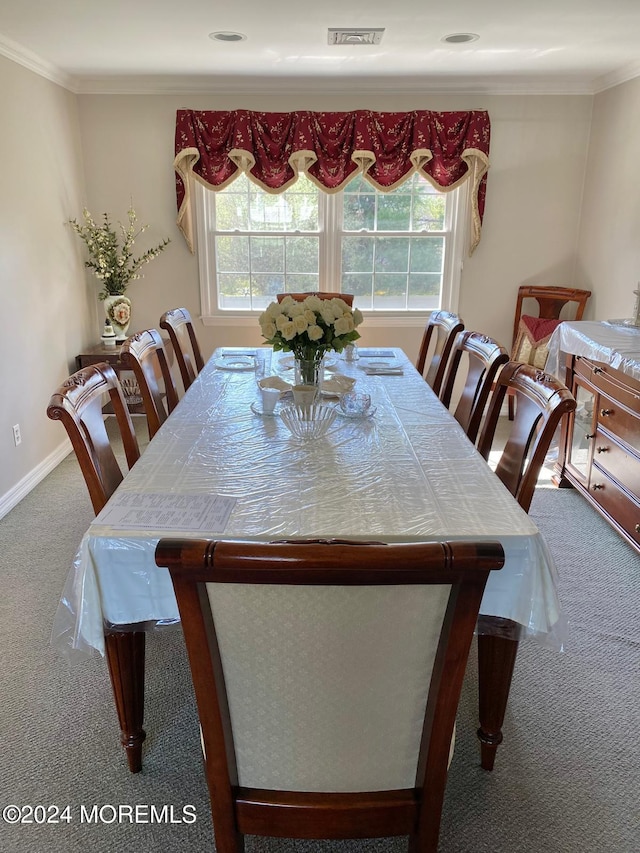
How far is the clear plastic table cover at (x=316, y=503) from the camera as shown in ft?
4.47

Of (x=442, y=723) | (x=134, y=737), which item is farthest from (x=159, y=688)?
(x=442, y=723)

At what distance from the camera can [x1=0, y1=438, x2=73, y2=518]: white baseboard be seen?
3232mm

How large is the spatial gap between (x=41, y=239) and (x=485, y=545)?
3592mm

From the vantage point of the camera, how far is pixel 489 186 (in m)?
4.38

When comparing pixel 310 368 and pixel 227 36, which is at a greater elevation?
pixel 227 36

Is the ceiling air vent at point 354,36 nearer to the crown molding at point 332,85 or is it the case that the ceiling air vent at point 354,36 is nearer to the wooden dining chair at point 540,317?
the crown molding at point 332,85

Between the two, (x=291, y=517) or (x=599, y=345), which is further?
(x=599, y=345)

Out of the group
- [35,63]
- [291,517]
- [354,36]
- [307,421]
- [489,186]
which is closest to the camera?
[291,517]

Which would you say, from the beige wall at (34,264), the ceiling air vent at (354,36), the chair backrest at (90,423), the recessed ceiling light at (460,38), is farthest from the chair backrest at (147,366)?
the recessed ceiling light at (460,38)

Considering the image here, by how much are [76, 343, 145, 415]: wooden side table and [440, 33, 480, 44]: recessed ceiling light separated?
2632 millimetres

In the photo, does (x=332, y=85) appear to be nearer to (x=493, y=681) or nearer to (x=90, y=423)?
(x=90, y=423)

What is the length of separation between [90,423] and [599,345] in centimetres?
231

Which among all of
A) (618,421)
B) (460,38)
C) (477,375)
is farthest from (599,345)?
(460,38)

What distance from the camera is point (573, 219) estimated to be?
14.6ft
